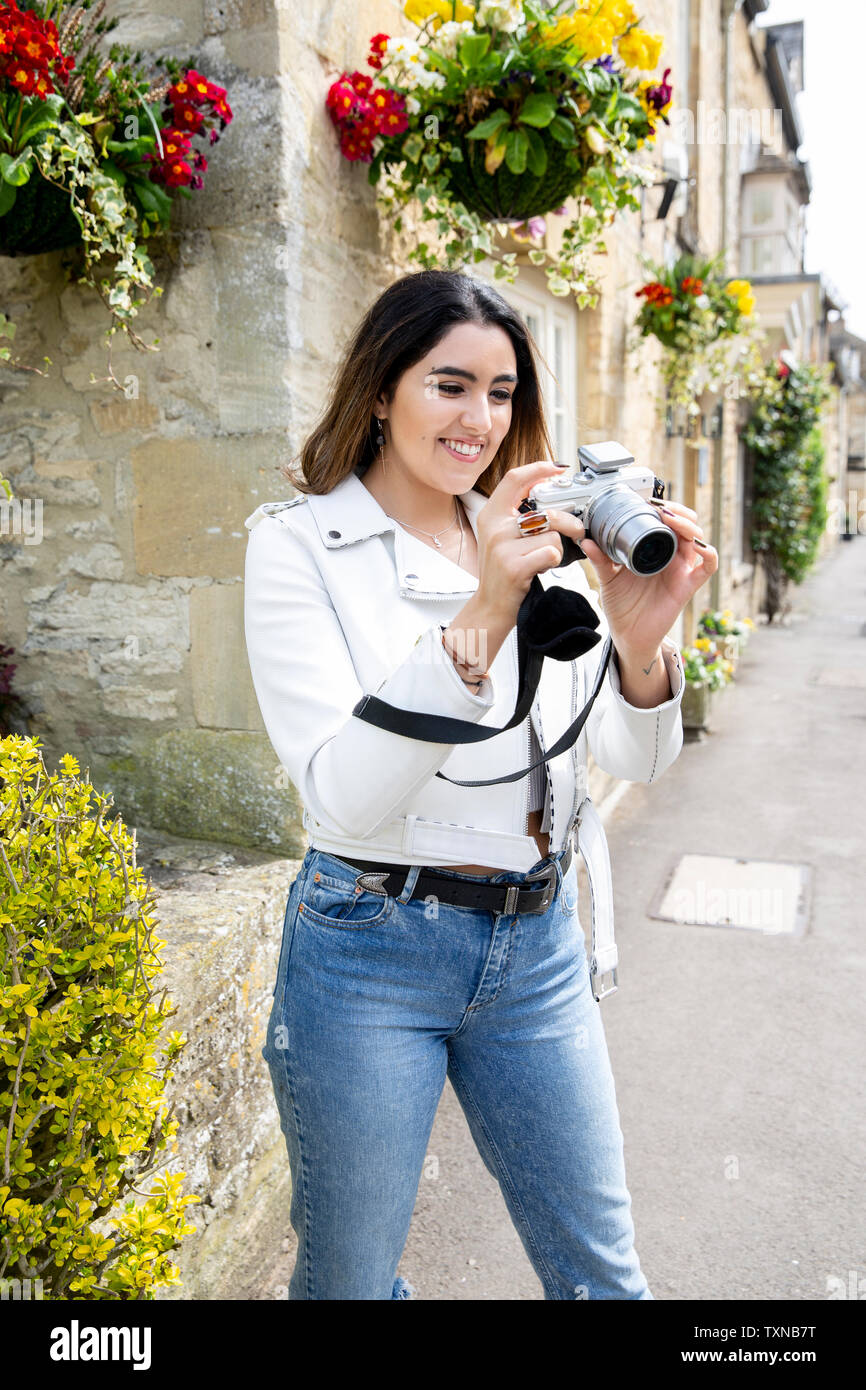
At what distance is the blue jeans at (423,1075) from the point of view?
4.97 feet

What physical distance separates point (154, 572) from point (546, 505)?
6.38 ft

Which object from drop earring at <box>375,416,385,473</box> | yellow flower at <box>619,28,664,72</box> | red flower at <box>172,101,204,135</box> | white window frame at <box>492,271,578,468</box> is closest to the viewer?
drop earring at <box>375,416,385,473</box>

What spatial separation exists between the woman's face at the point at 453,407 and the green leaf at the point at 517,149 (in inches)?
56.0

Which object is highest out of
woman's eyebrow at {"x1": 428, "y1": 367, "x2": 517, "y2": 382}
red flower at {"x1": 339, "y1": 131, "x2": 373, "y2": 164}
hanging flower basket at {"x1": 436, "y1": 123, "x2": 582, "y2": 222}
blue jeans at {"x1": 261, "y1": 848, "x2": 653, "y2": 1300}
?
red flower at {"x1": 339, "y1": 131, "x2": 373, "y2": 164}

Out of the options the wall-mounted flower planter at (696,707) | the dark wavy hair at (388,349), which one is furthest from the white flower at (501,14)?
the wall-mounted flower planter at (696,707)

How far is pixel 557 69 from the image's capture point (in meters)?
2.78

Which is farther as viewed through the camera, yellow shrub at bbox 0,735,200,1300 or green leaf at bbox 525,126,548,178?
green leaf at bbox 525,126,548,178

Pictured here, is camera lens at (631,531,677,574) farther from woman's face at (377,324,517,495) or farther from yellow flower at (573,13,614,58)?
yellow flower at (573,13,614,58)

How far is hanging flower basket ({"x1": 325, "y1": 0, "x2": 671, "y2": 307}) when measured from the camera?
277 cm

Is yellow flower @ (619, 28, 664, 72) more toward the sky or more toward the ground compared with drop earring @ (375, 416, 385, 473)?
more toward the sky

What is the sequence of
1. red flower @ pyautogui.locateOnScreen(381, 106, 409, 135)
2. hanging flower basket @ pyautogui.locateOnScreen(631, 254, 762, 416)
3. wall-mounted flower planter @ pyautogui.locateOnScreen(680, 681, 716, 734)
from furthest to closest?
wall-mounted flower planter @ pyautogui.locateOnScreen(680, 681, 716, 734) < hanging flower basket @ pyautogui.locateOnScreen(631, 254, 762, 416) < red flower @ pyautogui.locateOnScreen(381, 106, 409, 135)

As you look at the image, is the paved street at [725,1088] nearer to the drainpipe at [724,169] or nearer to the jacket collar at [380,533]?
the jacket collar at [380,533]

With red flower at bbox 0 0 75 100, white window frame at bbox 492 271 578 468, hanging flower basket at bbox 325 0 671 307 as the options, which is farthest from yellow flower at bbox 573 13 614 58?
white window frame at bbox 492 271 578 468

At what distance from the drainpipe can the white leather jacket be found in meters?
7.49
